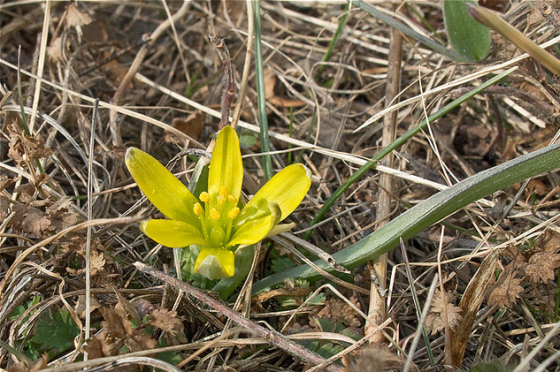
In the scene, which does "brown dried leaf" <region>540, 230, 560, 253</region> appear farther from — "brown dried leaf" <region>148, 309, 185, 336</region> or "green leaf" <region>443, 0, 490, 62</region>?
"brown dried leaf" <region>148, 309, 185, 336</region>

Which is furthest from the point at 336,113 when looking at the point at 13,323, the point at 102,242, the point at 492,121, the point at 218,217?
the point at 13,323

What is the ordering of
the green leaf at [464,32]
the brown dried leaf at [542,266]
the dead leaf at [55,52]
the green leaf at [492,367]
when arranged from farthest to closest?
the dead leaf at [55,52] → the green leaf at [464,32] → the brown dried leaf at [542,266] → the green leaf at [492,367]

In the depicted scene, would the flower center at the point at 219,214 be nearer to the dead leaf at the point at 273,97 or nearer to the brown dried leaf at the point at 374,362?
the brown dried leaf at the point at 374,362

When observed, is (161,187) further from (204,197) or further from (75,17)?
(75,17)

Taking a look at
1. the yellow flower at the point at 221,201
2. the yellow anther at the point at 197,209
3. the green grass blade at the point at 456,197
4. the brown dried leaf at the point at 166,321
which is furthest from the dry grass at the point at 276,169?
the yellow anther at the point at 197,209

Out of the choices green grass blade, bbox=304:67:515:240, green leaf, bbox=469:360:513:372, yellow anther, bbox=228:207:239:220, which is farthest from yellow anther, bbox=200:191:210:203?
green leaf, bbox=469:360:513:372

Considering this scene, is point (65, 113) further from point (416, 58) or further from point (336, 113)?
point (416, 58)
